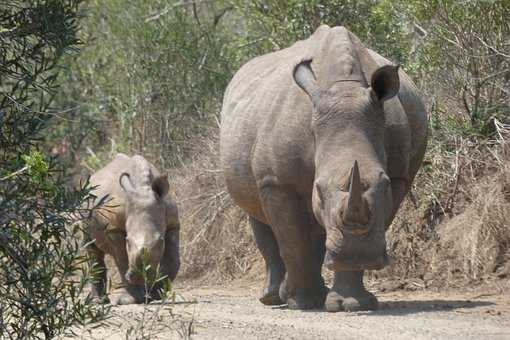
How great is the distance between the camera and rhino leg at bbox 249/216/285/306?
41.9ft

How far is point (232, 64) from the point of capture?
21.2 metres

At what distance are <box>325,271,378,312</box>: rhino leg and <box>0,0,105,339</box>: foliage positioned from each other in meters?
4.28

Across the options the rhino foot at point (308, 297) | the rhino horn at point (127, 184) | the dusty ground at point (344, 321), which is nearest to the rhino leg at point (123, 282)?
the rhino horn at point (127, 184)

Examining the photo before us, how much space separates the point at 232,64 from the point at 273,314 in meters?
10.1

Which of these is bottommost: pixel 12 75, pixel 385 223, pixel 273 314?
pixel 273 314

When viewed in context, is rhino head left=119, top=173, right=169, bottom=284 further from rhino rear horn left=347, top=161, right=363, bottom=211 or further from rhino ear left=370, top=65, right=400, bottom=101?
rhino rear horn left=347, top=161, right=363, bottom=211

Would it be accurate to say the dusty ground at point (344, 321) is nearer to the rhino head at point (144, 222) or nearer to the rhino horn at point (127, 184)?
the rhino head at point (144, 222)

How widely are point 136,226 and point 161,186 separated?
27.1 inches

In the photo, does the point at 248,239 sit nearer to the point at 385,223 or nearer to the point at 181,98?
the point at 181,98

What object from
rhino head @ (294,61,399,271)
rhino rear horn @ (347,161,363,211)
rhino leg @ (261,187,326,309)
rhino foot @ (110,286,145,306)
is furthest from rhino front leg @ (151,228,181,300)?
rhino rear horn @ (347,161,363,211)

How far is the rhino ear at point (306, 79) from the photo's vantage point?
11016 mm

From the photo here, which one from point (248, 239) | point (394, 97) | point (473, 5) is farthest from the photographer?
point (248, 239)

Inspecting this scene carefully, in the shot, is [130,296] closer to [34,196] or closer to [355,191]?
[355,191]

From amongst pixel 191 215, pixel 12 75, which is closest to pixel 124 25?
pixel 191 215
